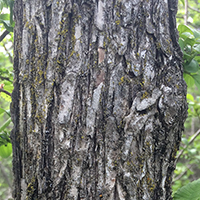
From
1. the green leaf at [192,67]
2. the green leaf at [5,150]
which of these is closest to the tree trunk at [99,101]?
the green leaf at [192,67]

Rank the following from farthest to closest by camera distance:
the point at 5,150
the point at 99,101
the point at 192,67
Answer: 1. the point at 5,150
2. the point at 192,67
3. the point at 99,101

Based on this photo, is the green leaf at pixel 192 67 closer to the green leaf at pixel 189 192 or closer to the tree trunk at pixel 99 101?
the tree trunk at pixel 99 101

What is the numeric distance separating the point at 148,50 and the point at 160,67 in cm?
9

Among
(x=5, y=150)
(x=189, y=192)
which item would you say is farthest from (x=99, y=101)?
(x=5, y=150)

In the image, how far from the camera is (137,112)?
77cm

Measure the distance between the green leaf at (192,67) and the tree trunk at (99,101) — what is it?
0.20 metres

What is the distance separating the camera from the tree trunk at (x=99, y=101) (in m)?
0.75

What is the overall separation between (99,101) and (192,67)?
0.54 metres

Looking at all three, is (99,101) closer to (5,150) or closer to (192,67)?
(192,67)

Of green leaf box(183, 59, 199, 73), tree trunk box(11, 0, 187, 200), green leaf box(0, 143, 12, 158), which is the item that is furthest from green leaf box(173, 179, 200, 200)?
green leaf box(0, 143, 12, 158)

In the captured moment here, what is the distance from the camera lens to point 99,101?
77 cm

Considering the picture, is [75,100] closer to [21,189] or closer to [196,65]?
[21,189]

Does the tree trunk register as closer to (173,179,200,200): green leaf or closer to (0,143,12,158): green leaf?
(173,179,200,200): green leaf

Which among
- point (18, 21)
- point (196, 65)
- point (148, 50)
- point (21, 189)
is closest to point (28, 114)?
point (21, 189)
